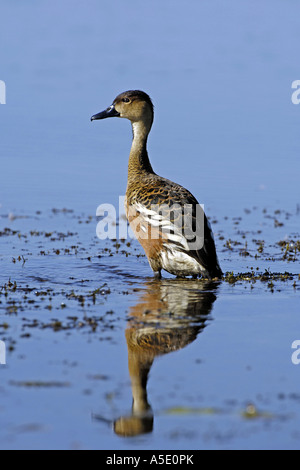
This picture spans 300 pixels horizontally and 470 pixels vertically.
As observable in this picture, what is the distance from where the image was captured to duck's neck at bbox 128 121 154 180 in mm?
8781

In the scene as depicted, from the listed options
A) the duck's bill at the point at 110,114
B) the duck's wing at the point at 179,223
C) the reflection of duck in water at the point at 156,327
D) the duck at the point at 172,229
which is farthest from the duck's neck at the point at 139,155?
the reflection of duck in water at the point at 156,327

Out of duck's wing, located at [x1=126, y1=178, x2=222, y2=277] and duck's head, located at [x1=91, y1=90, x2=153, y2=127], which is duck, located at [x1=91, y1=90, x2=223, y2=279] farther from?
duck's head, located at [x1=91, y1=90, x2=153, y2=127]

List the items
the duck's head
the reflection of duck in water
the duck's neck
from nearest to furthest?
the reflection of duck in water → the duck's neck → the duck's head

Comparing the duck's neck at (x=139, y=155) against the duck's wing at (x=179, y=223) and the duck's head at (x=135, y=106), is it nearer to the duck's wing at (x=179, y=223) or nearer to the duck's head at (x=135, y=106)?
the duck's head at (x=135, y=106)

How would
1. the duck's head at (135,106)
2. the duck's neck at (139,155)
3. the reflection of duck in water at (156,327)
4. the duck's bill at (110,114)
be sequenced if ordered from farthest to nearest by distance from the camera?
the duck's bill at (110,114) → the duck's head at (135,106) → the duck's neck at (139,155) → the reflection of duck in water at (156,327)

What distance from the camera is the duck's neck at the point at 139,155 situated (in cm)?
878

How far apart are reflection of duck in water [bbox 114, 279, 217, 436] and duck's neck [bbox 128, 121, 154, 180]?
4.78ft

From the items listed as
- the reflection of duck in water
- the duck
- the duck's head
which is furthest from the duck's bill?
the reflection of duck in water

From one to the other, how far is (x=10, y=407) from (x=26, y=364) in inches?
27.6

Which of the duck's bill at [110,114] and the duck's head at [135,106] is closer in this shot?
the duck's head at [135,106]

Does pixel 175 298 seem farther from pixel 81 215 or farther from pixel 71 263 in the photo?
pixel 81 215

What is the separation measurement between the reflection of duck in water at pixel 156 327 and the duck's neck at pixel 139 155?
146cm

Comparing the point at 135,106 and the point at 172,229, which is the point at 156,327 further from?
the point at 135,106

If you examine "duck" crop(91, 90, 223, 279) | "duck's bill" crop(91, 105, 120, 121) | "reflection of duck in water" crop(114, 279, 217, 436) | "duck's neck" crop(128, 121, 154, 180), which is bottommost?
"reflection of duck in water" crop(114, 279, 217, 436)
